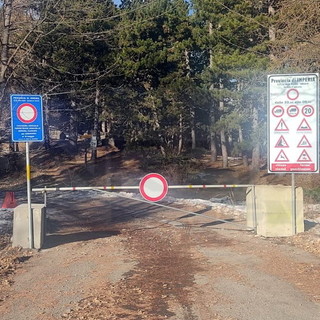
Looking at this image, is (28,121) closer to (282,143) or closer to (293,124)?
(282,143)

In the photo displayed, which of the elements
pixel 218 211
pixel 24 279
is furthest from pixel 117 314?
pixel 218 211

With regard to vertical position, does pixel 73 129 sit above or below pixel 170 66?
below

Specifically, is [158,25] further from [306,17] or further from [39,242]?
[39,242]

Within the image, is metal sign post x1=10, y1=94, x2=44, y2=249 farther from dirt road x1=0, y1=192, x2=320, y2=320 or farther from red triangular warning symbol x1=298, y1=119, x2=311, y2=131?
red triangular warning symbol x1=298, y1=119, x2=311, y2=131

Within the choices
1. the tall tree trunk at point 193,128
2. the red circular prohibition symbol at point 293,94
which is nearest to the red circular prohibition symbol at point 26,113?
the red circular prohibition symbol at point 293,94

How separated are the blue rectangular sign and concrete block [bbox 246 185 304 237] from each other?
4.75 metres

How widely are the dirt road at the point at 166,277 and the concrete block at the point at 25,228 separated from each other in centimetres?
33

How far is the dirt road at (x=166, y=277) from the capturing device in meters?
6.50

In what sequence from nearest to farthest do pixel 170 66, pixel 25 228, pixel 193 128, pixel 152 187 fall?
pixel 25 228, pixel 152 187, pixel 170 66, pixel 193 128

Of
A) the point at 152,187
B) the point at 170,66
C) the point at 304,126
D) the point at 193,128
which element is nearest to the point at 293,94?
the point at 304,126

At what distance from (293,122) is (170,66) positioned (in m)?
27.1

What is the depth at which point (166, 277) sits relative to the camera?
27.0ft

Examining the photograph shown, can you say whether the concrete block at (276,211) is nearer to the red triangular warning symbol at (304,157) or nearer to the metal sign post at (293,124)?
the metal sign post at (293,124)

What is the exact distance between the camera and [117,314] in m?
6.34
